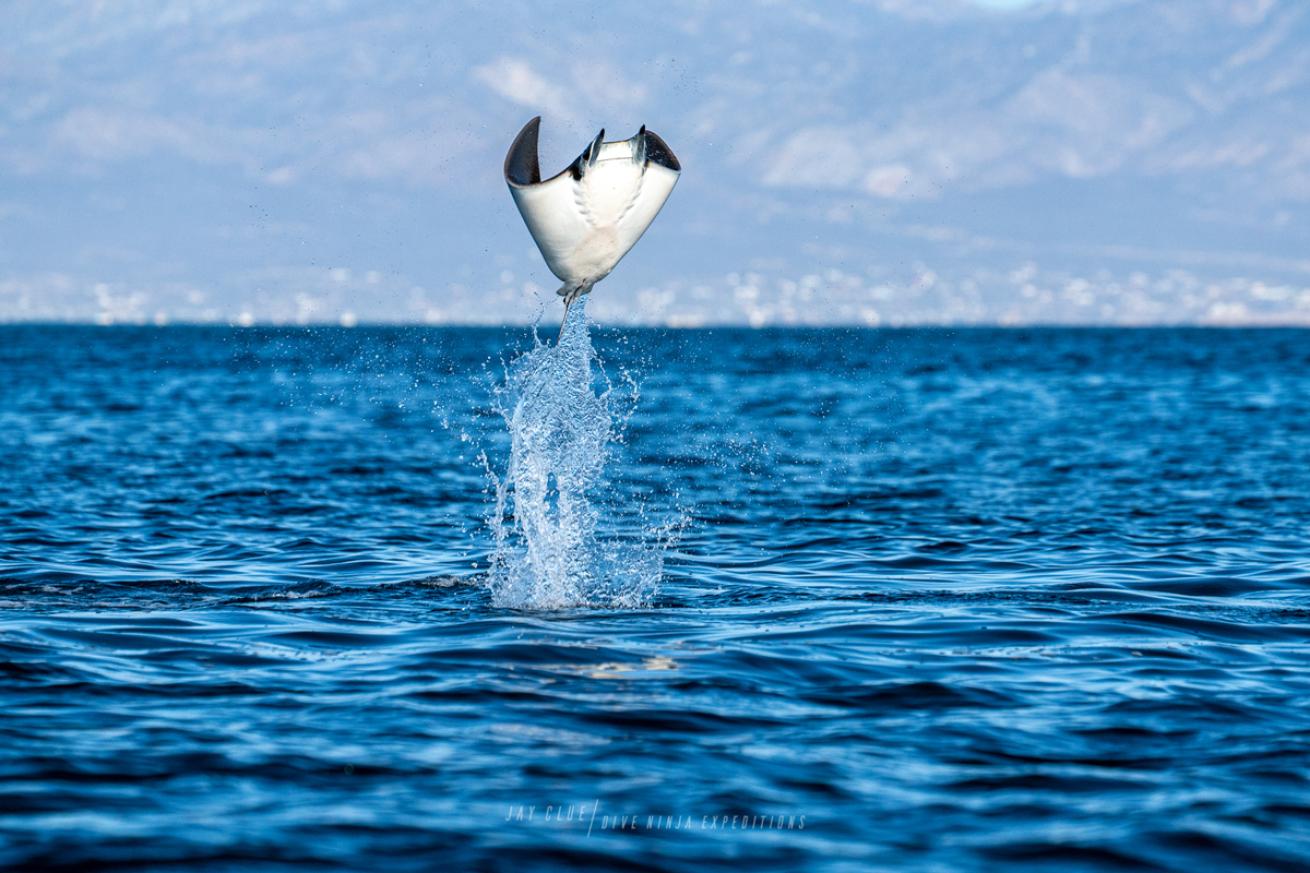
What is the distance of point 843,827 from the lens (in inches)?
304

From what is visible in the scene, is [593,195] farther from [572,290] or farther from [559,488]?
[559,488]

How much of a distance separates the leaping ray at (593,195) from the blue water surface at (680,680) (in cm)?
277

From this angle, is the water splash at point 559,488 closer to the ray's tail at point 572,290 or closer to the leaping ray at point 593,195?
the ray's tail at point 572,290

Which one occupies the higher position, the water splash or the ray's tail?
the ray's tail

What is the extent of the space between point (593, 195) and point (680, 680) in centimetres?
342

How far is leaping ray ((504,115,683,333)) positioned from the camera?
1142 centimetres

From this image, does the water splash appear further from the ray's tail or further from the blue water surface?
the ray's tail

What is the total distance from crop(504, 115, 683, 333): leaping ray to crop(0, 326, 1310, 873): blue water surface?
2.77m

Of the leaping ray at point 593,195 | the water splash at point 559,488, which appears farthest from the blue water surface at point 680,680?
the leaping ray at point 593,195

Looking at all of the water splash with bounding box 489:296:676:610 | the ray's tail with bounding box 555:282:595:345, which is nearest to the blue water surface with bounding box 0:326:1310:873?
the water splash with bounding box 489:296:676:610

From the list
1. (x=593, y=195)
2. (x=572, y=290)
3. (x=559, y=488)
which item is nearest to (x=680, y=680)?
(x=572, y=290)

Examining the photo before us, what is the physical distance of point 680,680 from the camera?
412 inches

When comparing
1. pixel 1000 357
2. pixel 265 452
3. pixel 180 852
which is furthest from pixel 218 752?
pixel 1000 357

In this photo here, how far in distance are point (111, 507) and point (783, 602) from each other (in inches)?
411
